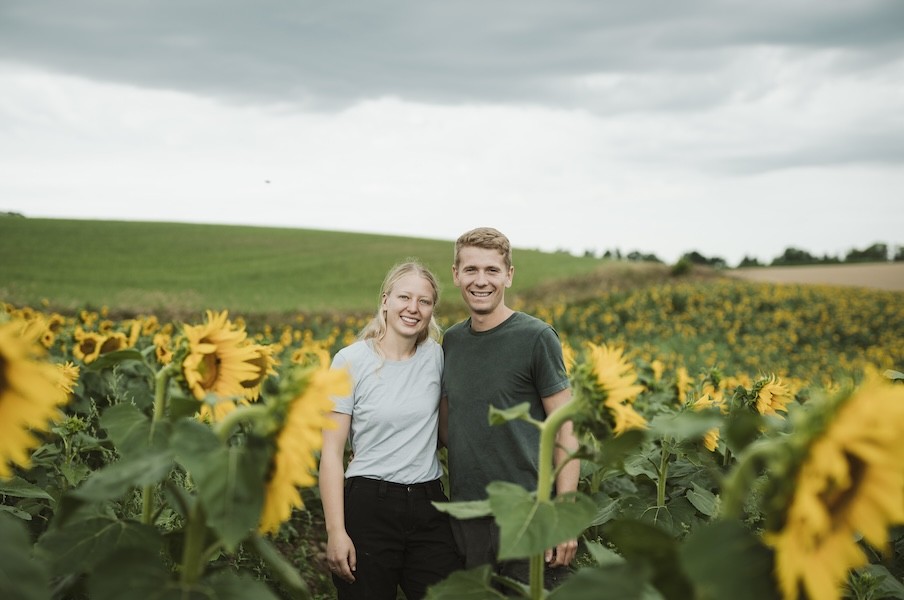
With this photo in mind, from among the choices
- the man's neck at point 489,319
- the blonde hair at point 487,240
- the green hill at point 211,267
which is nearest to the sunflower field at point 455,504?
the man's neck at point 489,319

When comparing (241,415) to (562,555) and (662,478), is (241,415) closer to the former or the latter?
(562,555)

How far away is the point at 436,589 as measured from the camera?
1.71 meters

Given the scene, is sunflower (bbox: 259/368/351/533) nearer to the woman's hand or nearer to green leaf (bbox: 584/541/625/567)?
green leaf (bbox: 584/541/625/567)

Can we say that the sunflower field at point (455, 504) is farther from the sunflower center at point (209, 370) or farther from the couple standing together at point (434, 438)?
the couple standing together at point (434, 438)

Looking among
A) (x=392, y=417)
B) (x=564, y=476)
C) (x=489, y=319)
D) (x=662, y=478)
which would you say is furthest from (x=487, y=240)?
(x=662, y=478)

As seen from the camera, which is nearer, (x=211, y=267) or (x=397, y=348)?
(x=397, y=348)

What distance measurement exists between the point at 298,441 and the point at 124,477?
34 centimetres

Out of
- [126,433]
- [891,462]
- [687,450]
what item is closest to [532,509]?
[891,462]

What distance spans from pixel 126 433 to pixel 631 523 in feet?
3.49

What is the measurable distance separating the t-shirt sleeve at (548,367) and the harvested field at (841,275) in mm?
33173

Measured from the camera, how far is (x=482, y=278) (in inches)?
140

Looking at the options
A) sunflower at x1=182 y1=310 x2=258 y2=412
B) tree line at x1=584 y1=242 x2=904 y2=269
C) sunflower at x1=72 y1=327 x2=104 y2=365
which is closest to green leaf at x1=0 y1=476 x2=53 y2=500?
sunflower at x1=182 y1=310 x2=258 y2=412

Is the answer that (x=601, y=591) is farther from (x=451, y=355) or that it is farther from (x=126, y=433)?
(x=451, y=355)

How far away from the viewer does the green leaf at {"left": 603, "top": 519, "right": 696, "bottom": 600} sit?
123 centimetres
